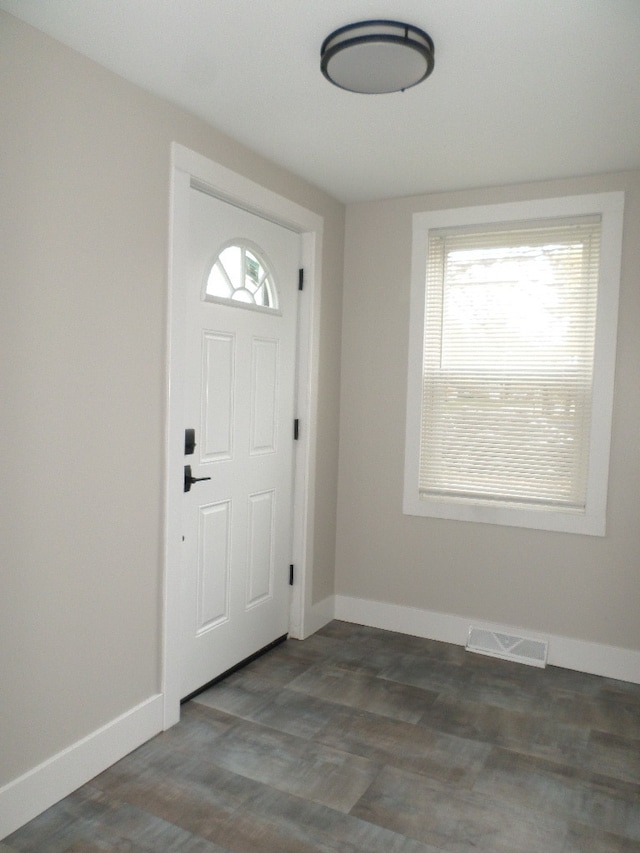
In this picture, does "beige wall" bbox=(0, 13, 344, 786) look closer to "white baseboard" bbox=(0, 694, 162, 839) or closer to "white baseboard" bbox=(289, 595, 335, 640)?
"white baseboard" bbox=(0, 694, 162, 839)

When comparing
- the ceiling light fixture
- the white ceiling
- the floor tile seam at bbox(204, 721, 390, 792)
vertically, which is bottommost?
the floor tile seam at bbox(204, 721, 390, 792)

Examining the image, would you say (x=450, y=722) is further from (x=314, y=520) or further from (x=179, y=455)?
(x=179, y=455)

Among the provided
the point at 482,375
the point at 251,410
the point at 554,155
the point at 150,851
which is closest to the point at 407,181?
the point at 554,155

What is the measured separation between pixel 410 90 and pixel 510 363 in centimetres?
157

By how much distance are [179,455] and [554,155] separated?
2.13 meters

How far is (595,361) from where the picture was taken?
10.6ft

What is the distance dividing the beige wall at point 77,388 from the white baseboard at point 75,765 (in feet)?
0.12

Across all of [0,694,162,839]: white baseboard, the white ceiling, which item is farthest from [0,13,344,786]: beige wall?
Answer: the white ceiling

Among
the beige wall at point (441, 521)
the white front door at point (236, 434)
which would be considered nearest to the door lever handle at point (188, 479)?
the white front door at point (236, 434)

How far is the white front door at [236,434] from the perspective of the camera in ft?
9.21

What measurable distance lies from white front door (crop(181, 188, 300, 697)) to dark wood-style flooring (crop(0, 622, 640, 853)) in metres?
0.30

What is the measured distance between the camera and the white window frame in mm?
3184

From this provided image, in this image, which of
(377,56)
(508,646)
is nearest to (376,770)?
(508,646)

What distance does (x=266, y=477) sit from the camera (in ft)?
10.9
